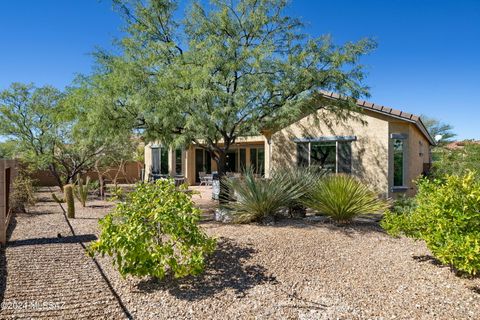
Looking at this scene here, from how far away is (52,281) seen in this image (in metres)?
5.02

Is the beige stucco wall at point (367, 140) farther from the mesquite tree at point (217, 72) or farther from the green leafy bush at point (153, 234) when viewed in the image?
the green leafy bush at point (153, 234)

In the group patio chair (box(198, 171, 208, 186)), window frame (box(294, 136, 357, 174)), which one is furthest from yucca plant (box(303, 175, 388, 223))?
patio chair (box(198, 171, 208, 186))

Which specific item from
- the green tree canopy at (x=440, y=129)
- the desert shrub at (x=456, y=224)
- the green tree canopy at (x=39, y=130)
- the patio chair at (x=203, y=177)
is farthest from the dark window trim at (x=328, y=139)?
the green tree canopy at (x=440, y=129)

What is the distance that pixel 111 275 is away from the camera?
5.33 metres

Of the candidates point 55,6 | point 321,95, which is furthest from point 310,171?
point 55,6

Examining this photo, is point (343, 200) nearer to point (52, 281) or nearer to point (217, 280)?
point (217, 280)

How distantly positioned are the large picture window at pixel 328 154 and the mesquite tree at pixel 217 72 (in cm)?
356

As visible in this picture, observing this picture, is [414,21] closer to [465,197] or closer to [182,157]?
[465,197]

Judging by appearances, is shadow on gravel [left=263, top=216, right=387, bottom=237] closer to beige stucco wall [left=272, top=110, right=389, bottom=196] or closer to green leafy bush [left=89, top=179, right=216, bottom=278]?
green leafy bush [left=89, top=179, right=216, bottom=278]

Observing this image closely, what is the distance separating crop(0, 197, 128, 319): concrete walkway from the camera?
423 centimetres

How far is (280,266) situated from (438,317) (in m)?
2.36

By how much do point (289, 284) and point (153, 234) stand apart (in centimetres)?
227

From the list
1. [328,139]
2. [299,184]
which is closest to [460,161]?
[328,139]

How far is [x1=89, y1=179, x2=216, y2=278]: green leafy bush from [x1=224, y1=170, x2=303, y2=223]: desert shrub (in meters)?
3.01
